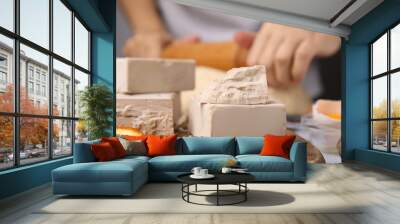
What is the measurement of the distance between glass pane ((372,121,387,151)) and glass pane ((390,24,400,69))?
1349mm

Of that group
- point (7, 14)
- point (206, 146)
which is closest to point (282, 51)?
point (206, 146)

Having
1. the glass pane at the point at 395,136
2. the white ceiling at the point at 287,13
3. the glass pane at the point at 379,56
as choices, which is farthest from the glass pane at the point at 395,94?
the white ceiling at the point at 287,13

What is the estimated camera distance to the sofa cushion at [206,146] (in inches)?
274

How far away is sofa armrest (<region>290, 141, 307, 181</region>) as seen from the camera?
6.15 meters

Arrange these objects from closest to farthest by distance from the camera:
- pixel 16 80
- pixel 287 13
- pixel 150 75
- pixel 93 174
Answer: pixel 93 174 < pixel 16 80 < pixel 287 13 < pixel 150 75

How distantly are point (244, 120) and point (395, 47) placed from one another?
3792mm

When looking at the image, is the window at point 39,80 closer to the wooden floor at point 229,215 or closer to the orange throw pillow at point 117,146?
the wooden floor at point 229,215

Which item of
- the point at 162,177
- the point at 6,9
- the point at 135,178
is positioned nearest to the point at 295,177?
the point at 162,177

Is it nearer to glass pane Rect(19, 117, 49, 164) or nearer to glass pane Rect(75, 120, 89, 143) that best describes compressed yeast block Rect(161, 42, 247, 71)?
glass pane Rect(75, 120, 89, 143)

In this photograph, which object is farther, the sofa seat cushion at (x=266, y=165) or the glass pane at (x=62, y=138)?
the glass pane at (x=62, y=138)

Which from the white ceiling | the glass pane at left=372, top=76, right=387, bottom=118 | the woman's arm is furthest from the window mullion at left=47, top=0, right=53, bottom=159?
the glass pane at left=372, top=76, right=387, bottom=118

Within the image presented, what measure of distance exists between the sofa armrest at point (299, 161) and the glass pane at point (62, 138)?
3.88 meters

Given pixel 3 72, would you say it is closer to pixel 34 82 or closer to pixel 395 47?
pixel 34 82

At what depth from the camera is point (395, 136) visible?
8367 mm
